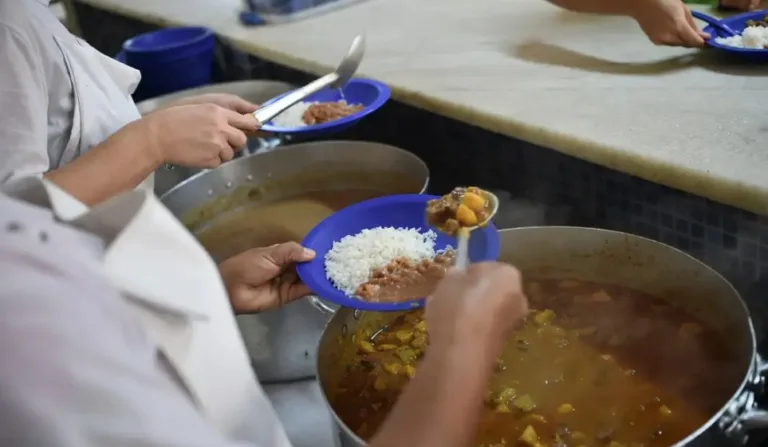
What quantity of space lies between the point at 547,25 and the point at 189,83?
2.34ft

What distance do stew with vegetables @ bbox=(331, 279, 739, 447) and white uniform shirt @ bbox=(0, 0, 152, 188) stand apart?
1.35 ft

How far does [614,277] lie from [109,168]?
59cm

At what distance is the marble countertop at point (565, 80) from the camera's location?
2.78 ft

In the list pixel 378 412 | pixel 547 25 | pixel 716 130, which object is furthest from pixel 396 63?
pixel 378 412

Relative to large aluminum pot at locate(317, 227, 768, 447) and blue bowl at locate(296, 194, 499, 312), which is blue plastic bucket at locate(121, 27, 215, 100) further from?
large aluminum pot at locate(317, 227, 768, 447)

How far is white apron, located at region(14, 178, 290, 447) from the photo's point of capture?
0.47 m

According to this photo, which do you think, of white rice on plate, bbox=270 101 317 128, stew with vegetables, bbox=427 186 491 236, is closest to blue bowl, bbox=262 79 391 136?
white rice on plate, bbox=270 101 317 128

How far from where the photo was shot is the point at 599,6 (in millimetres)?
1238

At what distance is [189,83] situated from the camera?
1505 millimetres

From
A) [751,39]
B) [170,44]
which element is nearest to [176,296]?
[751,39]

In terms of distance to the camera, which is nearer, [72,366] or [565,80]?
[72,366]

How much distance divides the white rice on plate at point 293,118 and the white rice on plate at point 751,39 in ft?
2.10

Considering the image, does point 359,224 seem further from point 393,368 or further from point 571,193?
point 571,193

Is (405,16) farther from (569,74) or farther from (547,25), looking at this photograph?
(569,74)
